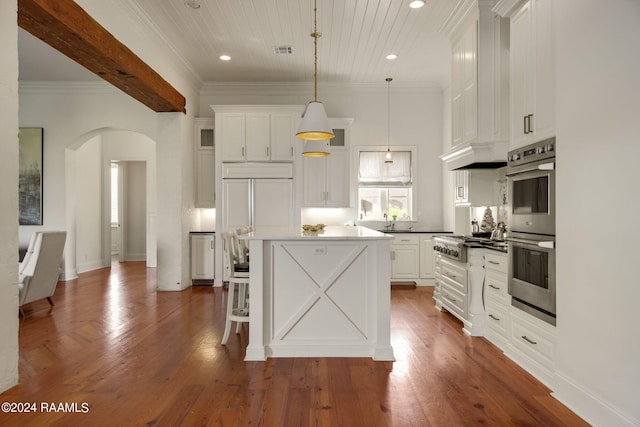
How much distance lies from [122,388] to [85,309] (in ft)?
Answer: 8.67

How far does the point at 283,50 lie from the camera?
564cm

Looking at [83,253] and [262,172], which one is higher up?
[262,172]

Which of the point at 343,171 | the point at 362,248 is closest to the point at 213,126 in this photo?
the point at 343,171

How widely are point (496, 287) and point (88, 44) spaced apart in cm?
418

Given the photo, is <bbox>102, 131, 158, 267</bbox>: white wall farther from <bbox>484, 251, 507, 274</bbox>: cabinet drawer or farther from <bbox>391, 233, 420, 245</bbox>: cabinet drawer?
<bbox>484, 251, 507, 274</bbox>: cabinet drawer

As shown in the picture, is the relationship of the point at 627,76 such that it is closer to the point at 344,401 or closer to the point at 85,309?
the point at 344,401

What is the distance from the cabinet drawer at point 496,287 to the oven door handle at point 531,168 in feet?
2.94

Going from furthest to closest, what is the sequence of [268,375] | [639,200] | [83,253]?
1. [83,253]
2. [268,375]
3. [639,200]

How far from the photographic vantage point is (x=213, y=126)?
22.2ft

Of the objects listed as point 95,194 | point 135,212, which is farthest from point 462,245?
point 135,212

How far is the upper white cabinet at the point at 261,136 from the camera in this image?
254 inches

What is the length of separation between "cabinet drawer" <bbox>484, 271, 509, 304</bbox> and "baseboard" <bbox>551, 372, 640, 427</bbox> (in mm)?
934

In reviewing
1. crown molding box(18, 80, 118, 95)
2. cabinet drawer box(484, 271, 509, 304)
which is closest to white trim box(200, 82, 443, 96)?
crown molding box(18, 80, 118, 95)

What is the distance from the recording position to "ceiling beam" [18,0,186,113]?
3.04 m
